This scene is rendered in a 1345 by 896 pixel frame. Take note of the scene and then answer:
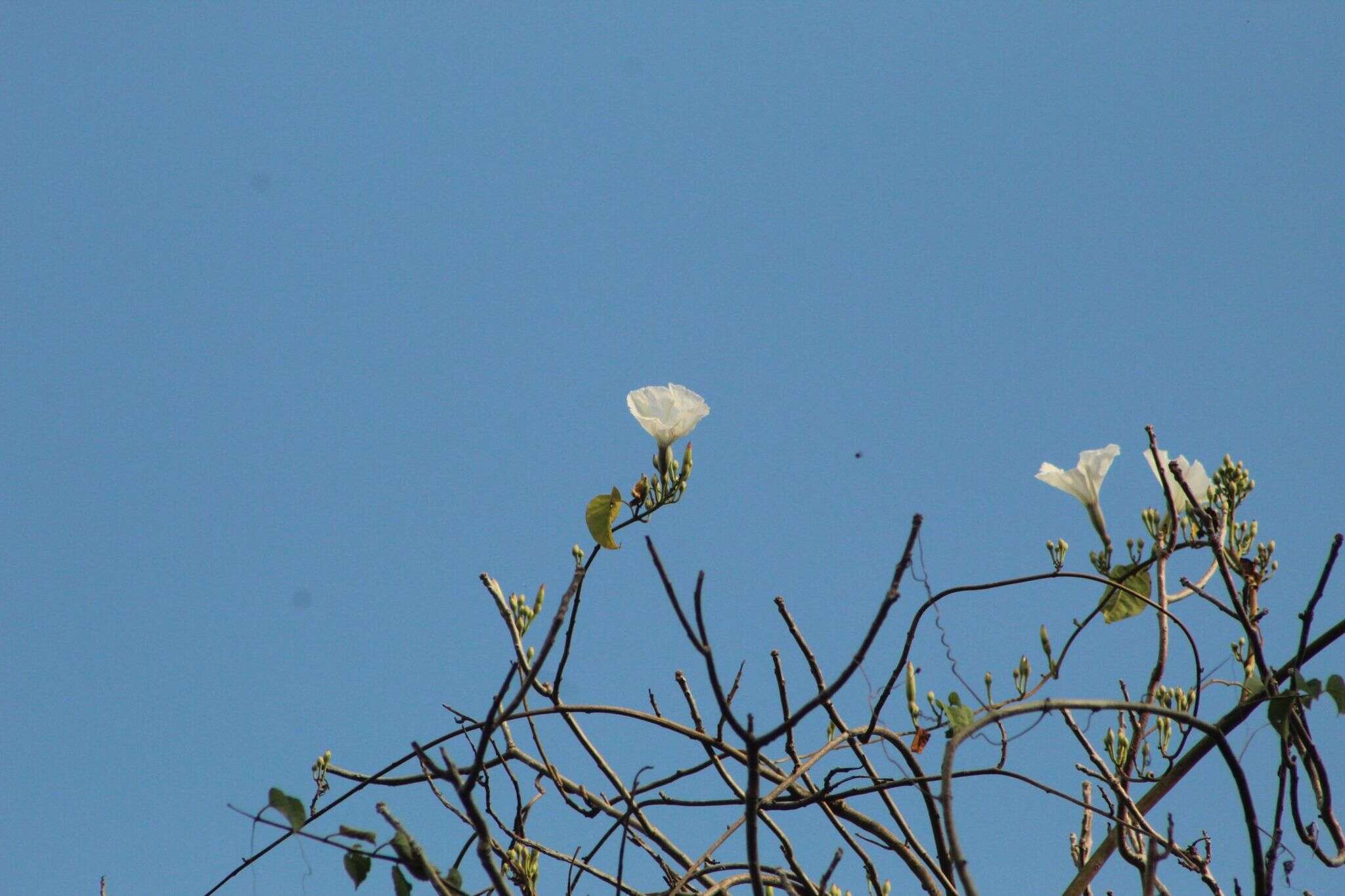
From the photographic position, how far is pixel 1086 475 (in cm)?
278

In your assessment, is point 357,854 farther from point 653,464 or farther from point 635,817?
point 653,464

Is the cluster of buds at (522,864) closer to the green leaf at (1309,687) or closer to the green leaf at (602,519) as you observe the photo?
the green leaf at (602,519)

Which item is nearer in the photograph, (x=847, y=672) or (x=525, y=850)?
(x=847, y=672)

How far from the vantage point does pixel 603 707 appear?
2047 millimetres

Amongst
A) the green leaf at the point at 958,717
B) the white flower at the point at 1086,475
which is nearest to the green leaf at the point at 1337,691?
the green leaf at the point at 958,717

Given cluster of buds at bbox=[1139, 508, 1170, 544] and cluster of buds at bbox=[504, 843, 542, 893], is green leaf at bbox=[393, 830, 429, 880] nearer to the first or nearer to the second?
cluster of buds at bbox=[504, 843, 542, 893]

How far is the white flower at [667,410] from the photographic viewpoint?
255 cm

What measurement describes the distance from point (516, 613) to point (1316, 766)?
161cm

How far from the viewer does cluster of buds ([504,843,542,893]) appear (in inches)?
90.0

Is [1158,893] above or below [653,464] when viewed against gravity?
below

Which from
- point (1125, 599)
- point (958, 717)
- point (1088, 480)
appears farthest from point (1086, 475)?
point (958, 717)

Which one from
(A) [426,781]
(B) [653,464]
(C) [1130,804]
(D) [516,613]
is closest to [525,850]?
(A) [426,781]

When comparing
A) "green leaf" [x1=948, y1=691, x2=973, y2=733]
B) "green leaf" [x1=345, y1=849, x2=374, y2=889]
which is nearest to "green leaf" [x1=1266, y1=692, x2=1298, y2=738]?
"green leaf" [x1=948, y1=691, x2=973, y2=733]

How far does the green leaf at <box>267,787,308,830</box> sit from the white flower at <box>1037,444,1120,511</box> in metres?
1.88
